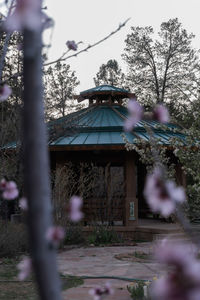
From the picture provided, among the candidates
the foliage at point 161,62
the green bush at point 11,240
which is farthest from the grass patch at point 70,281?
the foliage at point 161,62

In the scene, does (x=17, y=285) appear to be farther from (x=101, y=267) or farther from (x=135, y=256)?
(x=135, y=256)

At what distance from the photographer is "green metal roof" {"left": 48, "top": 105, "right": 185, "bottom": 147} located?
1188cm

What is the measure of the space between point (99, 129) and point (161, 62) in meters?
14.0

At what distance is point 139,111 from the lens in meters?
1.21

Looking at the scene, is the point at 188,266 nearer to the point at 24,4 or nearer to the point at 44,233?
the point at 44,233

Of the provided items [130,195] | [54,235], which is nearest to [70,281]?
[54,235]

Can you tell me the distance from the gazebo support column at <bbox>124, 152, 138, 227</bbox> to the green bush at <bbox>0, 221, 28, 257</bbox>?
12.6 ft

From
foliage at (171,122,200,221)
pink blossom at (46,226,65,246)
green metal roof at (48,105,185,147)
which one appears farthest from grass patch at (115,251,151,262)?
pink blossom at (46,226,65,246)

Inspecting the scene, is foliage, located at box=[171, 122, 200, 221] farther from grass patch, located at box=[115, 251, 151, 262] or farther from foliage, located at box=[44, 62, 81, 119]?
foliage, located at box=[44, 62, 81, 119]

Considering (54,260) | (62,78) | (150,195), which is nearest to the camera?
(54,260)

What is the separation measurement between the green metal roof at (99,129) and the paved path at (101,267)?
275 centimetres

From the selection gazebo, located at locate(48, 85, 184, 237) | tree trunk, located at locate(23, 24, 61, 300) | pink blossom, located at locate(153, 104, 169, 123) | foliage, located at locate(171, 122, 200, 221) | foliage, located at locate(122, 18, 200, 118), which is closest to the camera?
tree trunk, located at locate(23, 24, 61, 300)

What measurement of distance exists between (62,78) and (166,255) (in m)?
28.6

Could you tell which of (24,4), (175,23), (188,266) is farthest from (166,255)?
(175,23)
